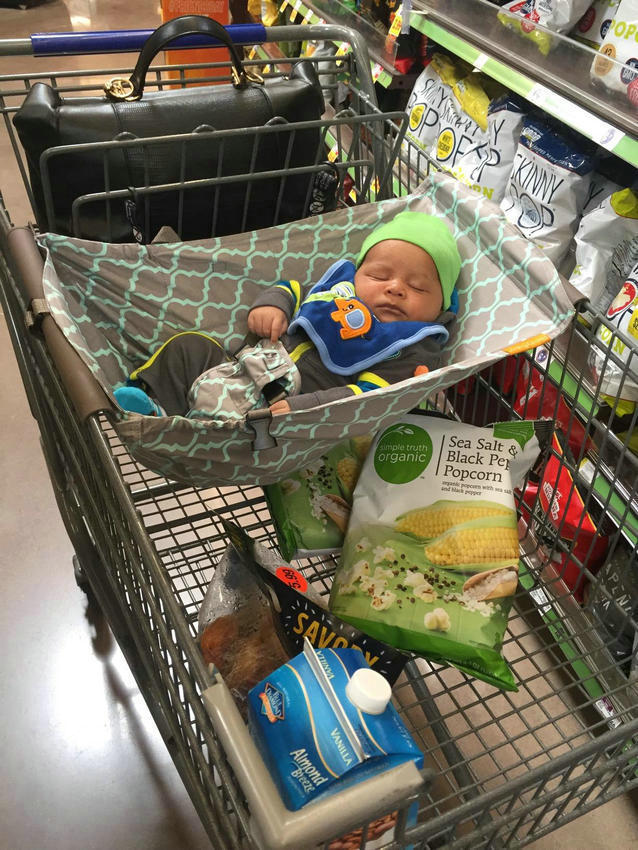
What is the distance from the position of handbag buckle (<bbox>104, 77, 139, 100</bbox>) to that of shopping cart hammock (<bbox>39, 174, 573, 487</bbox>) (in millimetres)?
267

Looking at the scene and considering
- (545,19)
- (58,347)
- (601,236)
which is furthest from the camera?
(545,19)

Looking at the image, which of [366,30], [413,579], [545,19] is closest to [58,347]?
[413,579]

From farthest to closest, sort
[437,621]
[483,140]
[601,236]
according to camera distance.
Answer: [483,140], [601,236], [437,621]

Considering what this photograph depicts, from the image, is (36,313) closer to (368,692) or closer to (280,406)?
(280,406)

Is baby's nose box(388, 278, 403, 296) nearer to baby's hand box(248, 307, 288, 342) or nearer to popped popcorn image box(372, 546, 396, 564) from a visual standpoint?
baby's hand box(248, 307, 288, 342)

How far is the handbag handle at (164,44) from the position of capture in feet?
3.49

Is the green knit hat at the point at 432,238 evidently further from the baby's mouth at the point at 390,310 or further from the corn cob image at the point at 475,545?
the corn cob image at the point at 475,545

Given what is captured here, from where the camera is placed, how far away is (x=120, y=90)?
1165 millimetres

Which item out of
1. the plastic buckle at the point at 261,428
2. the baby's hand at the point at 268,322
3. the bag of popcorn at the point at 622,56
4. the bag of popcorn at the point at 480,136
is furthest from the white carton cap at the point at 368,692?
the bag of popcorn at the point at 480,136

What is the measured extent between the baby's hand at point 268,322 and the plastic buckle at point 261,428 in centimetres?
35

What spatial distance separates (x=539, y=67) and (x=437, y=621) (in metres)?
1.12

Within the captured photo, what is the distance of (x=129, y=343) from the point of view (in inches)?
44.0

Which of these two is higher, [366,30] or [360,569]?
[366,30]

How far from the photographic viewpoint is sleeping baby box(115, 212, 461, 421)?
1.06m
